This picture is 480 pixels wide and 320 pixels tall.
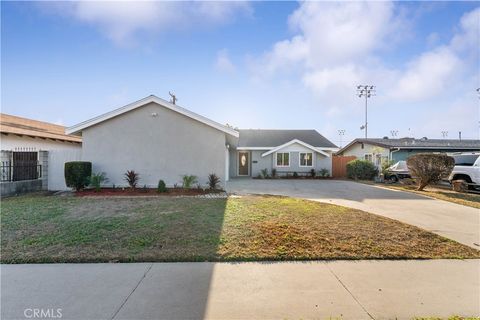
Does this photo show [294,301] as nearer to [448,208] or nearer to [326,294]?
[326,294]

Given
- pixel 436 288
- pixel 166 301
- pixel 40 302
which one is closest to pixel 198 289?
pixel 166 301

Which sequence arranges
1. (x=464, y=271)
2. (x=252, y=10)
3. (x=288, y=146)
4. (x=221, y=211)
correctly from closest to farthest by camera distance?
(x=464, y=271)
(x=221, y=211)
(x=252, y=10)
(x=288, y=146)

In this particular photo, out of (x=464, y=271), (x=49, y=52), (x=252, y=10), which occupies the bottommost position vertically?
(x=464, y=271)

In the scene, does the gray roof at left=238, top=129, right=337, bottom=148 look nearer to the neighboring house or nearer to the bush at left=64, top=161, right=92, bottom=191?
the neighboring house

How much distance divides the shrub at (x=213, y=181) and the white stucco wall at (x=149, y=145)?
0.75 meters

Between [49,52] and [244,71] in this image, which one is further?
[244,71]

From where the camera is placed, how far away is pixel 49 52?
1009cm

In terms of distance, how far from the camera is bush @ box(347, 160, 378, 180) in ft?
68.3

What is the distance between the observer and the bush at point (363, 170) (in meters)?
20.8

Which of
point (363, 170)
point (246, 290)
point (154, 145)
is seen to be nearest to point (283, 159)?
point (363, 170)

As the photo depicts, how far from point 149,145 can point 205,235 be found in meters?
8.56

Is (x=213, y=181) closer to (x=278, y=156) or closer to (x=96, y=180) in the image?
(x=96, y=180)

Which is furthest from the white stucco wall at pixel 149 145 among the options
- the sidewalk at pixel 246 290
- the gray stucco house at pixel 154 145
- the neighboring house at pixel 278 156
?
the neighboring house at pixel 278 156

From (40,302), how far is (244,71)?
11880mm
